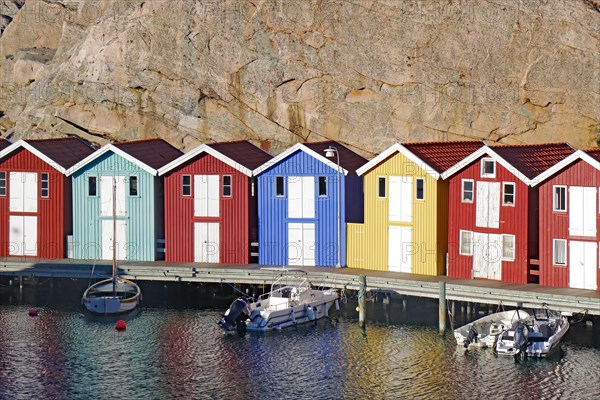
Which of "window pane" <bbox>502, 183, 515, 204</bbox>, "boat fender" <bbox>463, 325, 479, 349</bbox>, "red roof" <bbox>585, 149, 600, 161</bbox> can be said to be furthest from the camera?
"window pane" <bbox>502, 183, 515, 204</bbox>

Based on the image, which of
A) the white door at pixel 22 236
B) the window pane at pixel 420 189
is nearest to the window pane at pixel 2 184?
the white door at pixel 22 236

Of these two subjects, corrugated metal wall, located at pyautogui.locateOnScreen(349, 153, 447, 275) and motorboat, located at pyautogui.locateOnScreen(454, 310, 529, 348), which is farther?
corrugated metal wall, located at pyautogui.locateOnScreen(349, 153, 447, 275)

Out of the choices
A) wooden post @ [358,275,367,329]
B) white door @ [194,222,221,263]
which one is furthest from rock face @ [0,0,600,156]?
wooden post @ [358,275,367,329]

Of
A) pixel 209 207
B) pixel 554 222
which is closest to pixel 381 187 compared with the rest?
pixel 209 207

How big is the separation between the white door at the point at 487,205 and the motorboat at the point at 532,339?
7.20 metres

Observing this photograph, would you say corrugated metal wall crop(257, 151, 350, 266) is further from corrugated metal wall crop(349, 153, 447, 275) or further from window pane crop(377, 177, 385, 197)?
window pane crop(377, 177, 385, 197)

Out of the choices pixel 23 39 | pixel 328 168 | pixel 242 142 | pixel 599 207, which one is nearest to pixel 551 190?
pixel 599 207

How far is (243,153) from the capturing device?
67562 mm

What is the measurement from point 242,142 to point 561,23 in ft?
75.8

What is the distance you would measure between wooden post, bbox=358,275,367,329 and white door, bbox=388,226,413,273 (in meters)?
3.87

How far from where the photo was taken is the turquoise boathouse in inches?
2594

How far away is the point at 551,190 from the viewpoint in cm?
5738

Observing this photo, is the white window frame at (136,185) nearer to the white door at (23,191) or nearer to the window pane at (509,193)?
the white door at (23,191)

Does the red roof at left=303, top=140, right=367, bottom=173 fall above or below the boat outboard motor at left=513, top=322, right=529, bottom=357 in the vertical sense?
above
